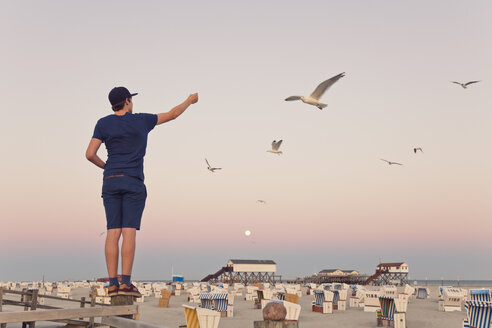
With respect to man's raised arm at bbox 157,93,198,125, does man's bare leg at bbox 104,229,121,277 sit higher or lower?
lower

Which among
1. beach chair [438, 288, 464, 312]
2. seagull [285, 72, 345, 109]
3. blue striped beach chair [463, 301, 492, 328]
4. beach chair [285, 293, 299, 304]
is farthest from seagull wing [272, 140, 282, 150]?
beach chair [438, 288, 464, 312]

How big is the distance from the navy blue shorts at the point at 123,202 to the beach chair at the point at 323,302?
74.6ft

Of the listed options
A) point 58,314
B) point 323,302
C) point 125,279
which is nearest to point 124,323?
point 58,314

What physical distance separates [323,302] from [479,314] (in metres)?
14.9

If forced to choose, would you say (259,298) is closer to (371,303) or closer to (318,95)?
(371,303)

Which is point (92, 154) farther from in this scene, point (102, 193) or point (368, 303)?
point (368, 303)

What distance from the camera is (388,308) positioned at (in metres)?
19.3

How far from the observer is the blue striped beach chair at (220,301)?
929 inches

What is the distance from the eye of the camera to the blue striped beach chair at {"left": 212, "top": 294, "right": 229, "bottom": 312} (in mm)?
23602

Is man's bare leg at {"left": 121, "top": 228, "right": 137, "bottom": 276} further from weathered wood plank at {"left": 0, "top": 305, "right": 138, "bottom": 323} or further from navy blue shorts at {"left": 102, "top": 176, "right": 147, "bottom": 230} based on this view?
weathered wood plank at {"left": 0, "top": 305, "right": 138, "bottom": 323}

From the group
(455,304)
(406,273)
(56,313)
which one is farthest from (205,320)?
(406,273)

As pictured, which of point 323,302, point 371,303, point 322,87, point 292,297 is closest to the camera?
point 322,87

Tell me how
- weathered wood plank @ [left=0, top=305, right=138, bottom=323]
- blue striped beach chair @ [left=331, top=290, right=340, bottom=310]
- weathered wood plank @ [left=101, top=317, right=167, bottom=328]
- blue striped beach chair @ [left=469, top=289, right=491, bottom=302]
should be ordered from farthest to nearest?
1. blue striped beach chair @ [left=331, top=290, right=340, bottom=310]
2. blue striped beach chair @ [left=469, top=289, right=491, bottom=302]
3. weathered wood plank @ [left=0, top=305, right=138, bottom=323]
4. weathered wood plank @ [left=101, top=317, right=167, bottom=328]

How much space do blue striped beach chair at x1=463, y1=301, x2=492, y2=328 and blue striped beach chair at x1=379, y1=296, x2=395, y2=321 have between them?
812cm
